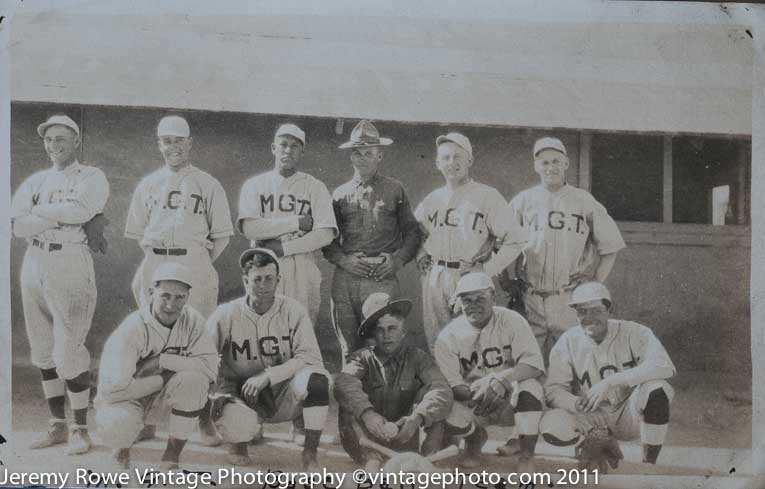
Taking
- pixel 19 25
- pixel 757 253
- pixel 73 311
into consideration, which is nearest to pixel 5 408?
pixel 73 311

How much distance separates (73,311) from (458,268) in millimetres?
2217

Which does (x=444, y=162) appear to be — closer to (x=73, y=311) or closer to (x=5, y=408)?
(x=73, y=311)

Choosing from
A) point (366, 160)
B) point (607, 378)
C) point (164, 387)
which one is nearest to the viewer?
point (164, 387)

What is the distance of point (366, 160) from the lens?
4.57 meters

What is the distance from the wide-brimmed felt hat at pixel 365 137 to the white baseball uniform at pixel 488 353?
115 cm

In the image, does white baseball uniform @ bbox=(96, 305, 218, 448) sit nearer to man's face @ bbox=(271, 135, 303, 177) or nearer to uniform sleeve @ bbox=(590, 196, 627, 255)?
man's face @ bbox=(271, 135, 303, 177)

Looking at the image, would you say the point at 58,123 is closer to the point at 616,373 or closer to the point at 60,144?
the point at 60,144

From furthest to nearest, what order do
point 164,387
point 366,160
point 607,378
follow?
point 366,160
point 607,378
point 164,387

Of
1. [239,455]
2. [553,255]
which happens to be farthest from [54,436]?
[553,255]

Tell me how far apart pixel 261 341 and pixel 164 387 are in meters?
0.58

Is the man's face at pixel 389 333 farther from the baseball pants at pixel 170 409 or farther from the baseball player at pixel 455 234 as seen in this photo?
the baseball pants at pixel 170 409

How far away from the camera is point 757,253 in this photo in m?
4.68

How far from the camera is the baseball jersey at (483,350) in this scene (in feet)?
14.7

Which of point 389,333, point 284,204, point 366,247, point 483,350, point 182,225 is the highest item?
point 284,204
